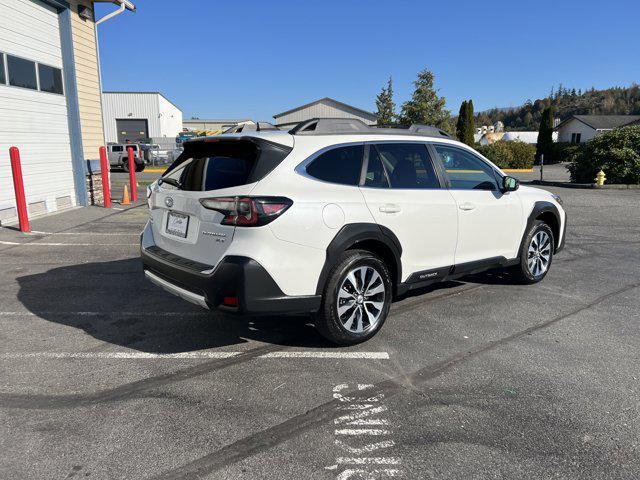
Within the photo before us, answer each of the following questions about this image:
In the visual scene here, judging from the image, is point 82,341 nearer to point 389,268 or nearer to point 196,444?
point 196,444

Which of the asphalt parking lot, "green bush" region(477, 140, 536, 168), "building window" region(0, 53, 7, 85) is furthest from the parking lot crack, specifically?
"green bush" region(477, 140, 536, 168)

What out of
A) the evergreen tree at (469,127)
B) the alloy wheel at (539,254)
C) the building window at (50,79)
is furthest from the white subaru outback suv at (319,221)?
the evergreen tree at (469,127)

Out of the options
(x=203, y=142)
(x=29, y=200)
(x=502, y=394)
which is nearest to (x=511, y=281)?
(x=502, y=394)

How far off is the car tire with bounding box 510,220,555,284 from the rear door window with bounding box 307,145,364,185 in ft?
9.00

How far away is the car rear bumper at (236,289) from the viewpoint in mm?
3418

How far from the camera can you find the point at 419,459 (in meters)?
2.66

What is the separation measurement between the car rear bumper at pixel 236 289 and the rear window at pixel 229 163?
0.60 m

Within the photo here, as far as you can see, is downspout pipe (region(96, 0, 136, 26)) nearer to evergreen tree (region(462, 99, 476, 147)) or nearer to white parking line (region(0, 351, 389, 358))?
white parking line (region(0, 351, 389, 358))

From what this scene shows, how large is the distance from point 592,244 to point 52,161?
38.5 ft

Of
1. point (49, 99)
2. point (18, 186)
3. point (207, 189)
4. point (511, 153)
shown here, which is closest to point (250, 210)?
point (207, 189)

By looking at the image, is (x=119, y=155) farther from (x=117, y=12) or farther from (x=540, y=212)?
(x=540, y=212)

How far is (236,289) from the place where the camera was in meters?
3.43

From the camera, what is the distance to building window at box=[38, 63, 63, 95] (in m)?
11.2

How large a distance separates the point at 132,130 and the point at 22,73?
48732mm
